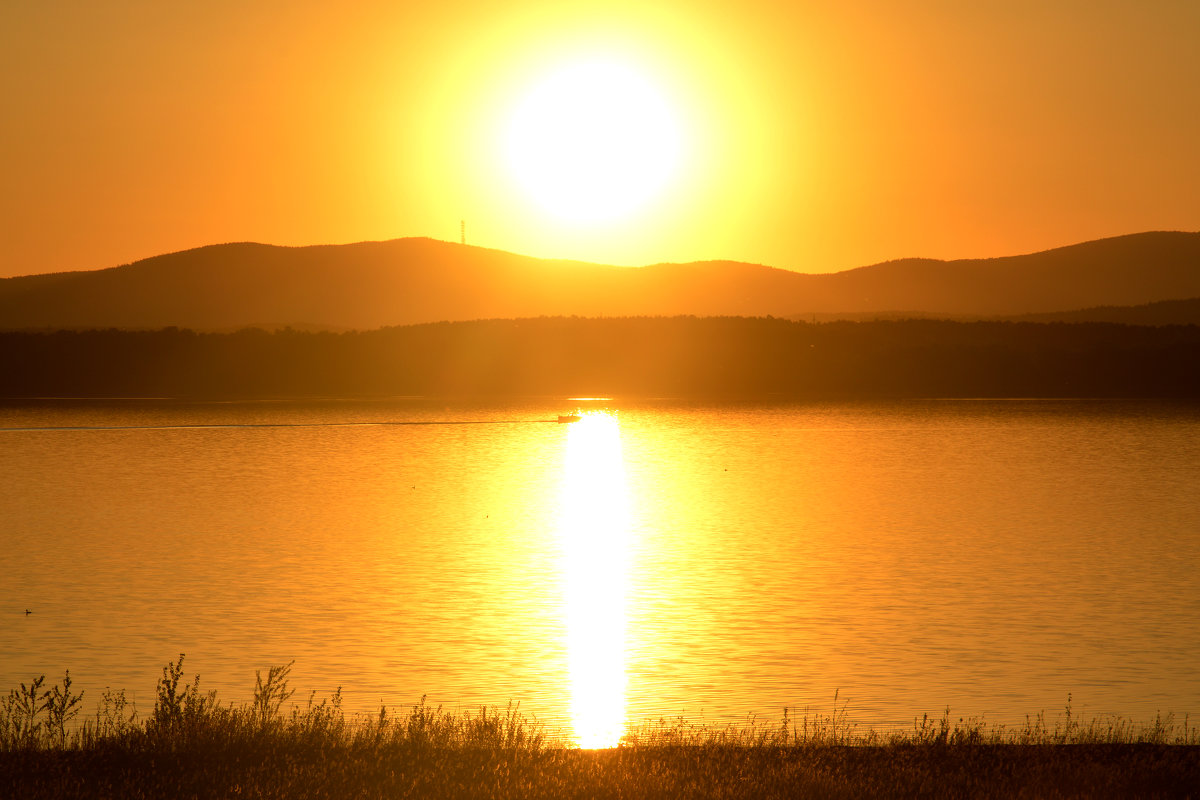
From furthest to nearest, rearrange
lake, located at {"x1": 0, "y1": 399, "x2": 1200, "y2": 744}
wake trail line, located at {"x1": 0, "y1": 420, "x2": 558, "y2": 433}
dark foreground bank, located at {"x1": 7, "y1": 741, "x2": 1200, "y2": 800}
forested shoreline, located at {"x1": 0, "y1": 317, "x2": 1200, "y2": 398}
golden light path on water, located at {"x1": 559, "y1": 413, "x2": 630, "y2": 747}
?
1. forested shoreline, located at {"x1": 0, "y1": 317, "x2": 1200, "y2": 398}
2. wake trail line, located at {"x1": 0, "y1": 420, "x2": 558, "y2": 433}
3. lake, located at {"x1": 0, "y1": 399, "x2": 1200, "y2": 744}
4. golden light path on water, located at {"x1": 559, "y1": 413, "x2": 630, "y2": 747}
5. dark foreground bank, located at {"x1": 7, "y1": 741, "x2": 1200, "y2": 800}

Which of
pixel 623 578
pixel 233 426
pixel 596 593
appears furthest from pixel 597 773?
pixel 233 426

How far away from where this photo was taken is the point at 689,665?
72.6 feet

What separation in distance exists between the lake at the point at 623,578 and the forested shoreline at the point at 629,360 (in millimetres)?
79949

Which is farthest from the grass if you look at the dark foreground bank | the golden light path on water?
the golden light path on water

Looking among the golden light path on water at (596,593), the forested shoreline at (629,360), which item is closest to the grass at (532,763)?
the golden light path on water at (596,593)

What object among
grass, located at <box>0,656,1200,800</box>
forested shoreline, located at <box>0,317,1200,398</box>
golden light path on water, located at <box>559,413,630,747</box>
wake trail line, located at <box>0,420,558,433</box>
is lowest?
golden light path on water, located at <box>559,413,630,747</box>

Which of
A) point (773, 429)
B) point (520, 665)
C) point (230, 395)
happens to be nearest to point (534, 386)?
point (230, 395)

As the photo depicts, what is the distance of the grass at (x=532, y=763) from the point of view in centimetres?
1276

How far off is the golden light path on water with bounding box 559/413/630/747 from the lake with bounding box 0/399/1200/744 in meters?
0.11

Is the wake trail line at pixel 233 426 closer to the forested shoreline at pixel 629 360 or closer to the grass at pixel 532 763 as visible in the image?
the forested shoreline at pixel 629 360

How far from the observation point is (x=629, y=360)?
7096 inches

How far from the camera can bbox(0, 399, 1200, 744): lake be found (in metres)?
20.7

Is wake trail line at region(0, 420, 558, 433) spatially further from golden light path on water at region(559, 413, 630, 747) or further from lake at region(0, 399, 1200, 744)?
golden light path on water at region(559, 413, 630, 747)

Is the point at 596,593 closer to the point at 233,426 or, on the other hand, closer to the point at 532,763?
the point at 532,763
